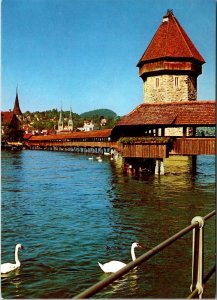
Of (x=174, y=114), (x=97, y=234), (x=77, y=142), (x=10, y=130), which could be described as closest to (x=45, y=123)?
(x=10, y=130)

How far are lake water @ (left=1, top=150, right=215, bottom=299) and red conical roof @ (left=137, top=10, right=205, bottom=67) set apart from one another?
22608 mm

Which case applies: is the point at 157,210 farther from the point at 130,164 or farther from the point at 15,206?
the point at 130,164

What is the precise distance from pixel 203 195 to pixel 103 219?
6.53m

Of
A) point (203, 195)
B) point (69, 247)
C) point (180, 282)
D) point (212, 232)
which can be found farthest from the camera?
point (203, 195)

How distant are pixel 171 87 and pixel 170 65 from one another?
222 cm

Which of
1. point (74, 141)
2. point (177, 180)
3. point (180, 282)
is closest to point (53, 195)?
point (177, 180)

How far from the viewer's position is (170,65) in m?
→ 41.3

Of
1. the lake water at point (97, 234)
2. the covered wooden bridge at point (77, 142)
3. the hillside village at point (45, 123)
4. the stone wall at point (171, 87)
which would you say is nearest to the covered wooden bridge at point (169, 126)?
the lake water at point (97, 234)

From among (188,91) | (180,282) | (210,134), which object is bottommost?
(180,282)

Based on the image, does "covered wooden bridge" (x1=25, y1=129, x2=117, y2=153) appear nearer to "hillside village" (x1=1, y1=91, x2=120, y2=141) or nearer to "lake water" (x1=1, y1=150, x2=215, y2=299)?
"hillside village" (x1=1, y1=91, x2=120, y2=141)

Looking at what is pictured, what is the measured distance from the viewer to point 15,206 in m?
15.6

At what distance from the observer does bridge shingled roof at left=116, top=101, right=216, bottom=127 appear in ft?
78.0

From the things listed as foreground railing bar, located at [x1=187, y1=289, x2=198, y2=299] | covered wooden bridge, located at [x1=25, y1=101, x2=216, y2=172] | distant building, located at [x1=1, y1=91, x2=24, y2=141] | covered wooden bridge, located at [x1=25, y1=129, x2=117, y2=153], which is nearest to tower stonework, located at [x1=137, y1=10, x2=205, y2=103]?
covered wooden bridge, located at [x1=25, y1=129, x2=117, y2=153]

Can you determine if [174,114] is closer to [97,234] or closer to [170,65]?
[97,234]
